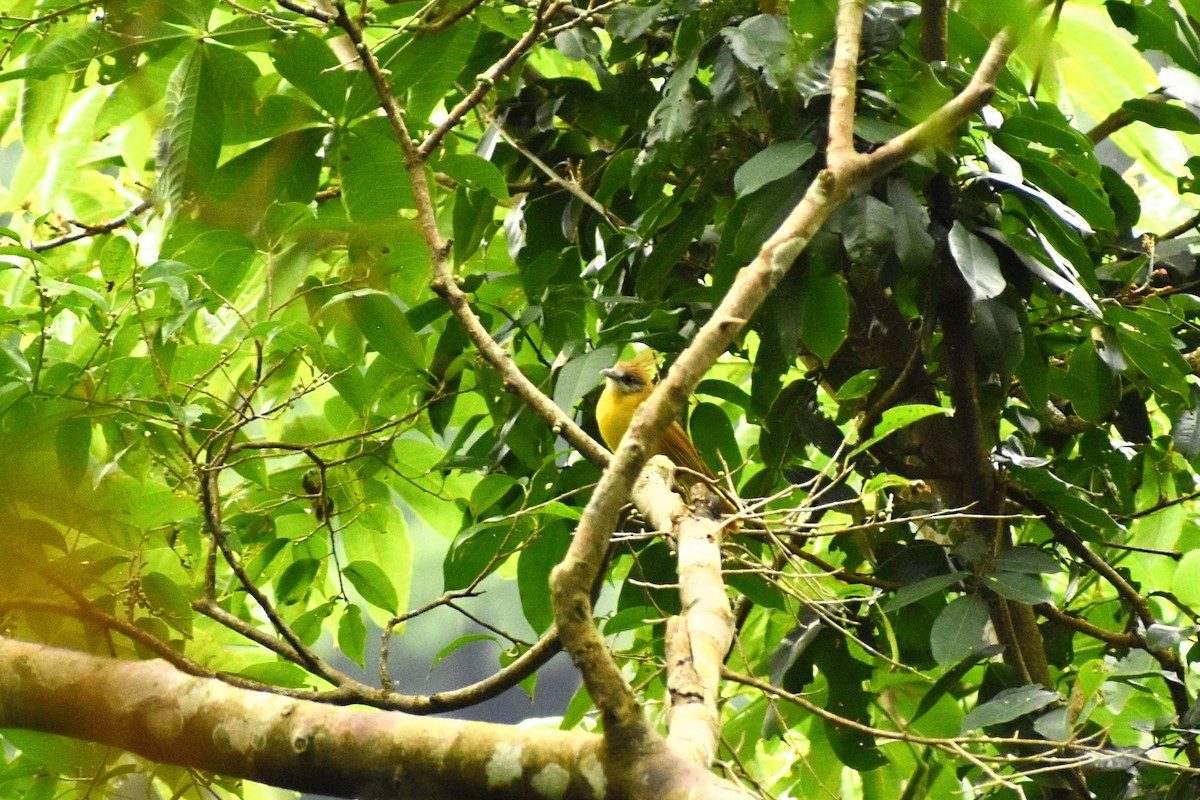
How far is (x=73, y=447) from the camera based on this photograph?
1.51 metres

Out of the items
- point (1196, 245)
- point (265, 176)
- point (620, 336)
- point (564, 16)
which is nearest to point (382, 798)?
point (620, 336)

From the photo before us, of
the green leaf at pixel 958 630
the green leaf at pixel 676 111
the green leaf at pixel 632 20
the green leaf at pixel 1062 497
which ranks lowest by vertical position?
the green leaf at pixel 958 630

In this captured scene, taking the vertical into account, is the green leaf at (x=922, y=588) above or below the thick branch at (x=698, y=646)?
below

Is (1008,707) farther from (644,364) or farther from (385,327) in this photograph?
(644,364)

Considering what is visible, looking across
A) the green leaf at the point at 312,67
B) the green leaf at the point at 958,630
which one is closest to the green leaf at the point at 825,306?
the green leaf at the point at 958,630

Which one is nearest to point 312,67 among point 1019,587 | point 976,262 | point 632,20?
point 632,20

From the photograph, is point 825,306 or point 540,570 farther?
point 540,570

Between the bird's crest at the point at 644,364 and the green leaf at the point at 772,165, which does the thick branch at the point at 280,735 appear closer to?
the green leaf at the point at 772,165

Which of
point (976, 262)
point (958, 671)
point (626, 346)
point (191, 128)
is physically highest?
point (191, 128)

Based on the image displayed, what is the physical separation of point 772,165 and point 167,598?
1.02 metres

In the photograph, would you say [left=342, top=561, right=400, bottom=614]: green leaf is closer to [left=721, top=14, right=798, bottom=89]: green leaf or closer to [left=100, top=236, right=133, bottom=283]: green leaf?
[left=100, top=236, right=133, bottom=283]: green leaf

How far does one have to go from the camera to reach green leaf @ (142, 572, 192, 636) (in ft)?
5.10

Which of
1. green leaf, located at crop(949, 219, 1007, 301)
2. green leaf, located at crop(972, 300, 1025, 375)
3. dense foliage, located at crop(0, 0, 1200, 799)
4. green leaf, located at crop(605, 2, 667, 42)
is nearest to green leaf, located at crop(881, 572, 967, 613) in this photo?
dense foliage, located at crop(0, 0, 1200, 799)

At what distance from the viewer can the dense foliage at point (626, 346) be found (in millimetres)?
1497
